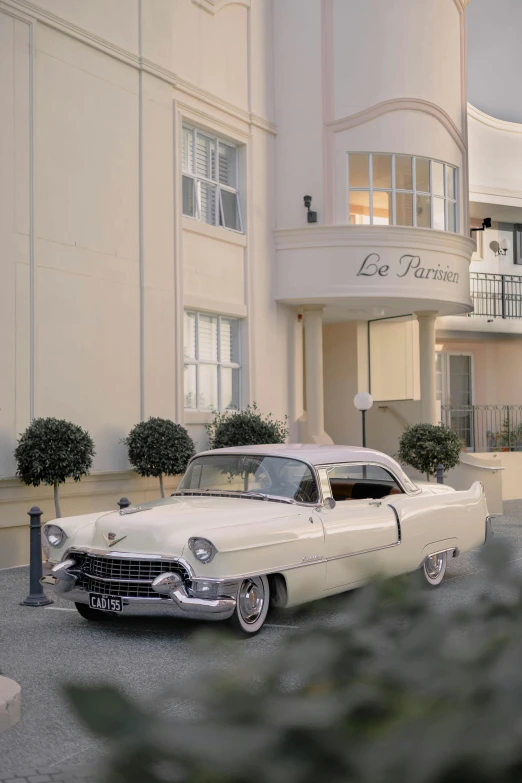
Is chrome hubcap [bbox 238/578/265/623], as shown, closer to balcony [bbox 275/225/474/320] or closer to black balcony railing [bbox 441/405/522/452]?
balcony [bbox 275/225/474/320]

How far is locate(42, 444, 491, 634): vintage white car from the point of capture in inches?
279

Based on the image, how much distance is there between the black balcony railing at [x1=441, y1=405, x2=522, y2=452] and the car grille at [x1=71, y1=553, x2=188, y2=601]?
55.9ft

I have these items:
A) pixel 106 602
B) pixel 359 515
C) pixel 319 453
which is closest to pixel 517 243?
pixel 319 453

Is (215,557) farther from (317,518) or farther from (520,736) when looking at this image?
(520,736)

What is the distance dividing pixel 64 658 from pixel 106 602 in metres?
0.63

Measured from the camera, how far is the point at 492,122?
24.4 m

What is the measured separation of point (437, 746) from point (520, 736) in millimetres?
90

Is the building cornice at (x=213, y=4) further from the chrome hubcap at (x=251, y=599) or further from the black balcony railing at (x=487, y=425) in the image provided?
the chrome hubcap at (x=251, y=599)

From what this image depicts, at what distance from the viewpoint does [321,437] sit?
18047mm

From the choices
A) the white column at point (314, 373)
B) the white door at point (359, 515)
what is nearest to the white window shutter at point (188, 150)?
the white column at point (314, 373)

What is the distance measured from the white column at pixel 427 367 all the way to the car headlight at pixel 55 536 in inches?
500

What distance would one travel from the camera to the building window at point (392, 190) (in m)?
17.8

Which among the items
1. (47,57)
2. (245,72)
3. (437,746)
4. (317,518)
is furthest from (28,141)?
(437,746)

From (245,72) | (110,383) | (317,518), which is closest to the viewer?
(317,518)
